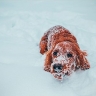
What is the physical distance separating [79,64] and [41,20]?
3.46 metres

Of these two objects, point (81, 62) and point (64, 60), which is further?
point (81, 62)

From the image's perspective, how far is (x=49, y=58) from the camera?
369cm

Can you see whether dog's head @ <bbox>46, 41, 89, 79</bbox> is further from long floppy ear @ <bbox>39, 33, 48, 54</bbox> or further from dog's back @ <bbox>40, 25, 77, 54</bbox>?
long floppy ear @ <bbox>39, 33, 48, 54</bbox>

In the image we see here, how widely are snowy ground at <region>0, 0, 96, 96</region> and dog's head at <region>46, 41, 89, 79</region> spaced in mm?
147

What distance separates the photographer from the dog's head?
3.09 meters

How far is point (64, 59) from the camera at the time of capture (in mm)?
3266

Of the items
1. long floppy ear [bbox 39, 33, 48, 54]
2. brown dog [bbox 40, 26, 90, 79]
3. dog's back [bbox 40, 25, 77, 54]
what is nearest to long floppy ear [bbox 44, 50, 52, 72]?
brown dog [bbox 40, 26, 90, 79]

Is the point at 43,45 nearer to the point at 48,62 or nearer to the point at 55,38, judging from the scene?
the point at 55,38

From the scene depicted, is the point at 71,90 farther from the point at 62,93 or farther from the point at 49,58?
the point at 49,58

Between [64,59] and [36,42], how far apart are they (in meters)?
1.98

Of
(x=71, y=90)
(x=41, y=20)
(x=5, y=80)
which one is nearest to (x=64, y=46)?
(x=71, y=90)

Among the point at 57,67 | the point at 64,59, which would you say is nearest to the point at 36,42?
the point at 64,59

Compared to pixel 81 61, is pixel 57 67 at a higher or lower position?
lower

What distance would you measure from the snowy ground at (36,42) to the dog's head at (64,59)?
0.15 m
